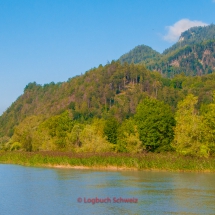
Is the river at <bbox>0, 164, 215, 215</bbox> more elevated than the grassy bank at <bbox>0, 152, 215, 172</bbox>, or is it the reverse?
the grassy bank at <bbox>0, 152, 215, 172</bbox>

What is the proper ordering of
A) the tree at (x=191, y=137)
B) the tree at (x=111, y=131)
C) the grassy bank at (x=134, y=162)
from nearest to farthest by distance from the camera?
the grassy bank at (x=134, y=162) → the tree at (x=191, y=137) → the tree at (x=111, y=131)

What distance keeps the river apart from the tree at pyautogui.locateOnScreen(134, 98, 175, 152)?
977 inches

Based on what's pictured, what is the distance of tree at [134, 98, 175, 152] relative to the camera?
69.2 meters

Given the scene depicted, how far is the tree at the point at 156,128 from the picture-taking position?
69.2 meters

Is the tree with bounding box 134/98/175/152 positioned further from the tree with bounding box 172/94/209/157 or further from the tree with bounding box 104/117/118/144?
the tree with bounding box 104/117/118/144

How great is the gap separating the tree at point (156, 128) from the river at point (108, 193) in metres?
24.8

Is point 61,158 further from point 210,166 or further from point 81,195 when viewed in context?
point 81,195

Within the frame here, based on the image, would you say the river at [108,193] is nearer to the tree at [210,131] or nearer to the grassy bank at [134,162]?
the grassy bank at [134,162]

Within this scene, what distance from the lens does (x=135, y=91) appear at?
180125 millimetres

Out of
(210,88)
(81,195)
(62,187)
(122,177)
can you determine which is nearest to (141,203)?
(81,195)

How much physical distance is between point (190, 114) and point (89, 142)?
17.1 metres

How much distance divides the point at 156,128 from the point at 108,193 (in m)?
40.0

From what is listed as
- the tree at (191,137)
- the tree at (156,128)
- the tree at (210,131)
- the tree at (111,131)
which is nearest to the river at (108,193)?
the tree at (191,137)

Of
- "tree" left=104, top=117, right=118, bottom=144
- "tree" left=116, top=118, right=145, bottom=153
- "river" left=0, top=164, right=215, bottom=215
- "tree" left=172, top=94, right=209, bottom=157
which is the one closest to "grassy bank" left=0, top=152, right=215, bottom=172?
"river" left=0, top=164, right=215, bottom=215
